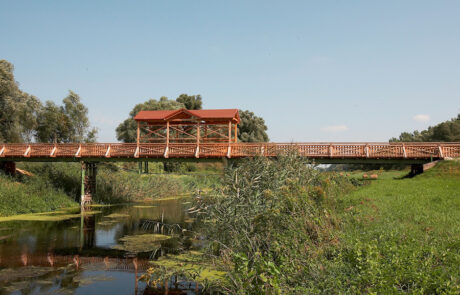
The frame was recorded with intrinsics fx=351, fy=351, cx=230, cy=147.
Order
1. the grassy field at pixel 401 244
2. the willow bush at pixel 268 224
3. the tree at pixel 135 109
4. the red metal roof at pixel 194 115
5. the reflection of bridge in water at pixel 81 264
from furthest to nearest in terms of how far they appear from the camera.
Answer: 1. the tree at pixel 135 109
2. the red metal roof at pixel 194 115
3. the reflection of bridge in water at pixel 81 264
4. the willow bush at pixel 268 224
5. the grassy field at pixel 401 244

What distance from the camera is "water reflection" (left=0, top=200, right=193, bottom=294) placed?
10.1 meters

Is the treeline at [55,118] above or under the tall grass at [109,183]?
above

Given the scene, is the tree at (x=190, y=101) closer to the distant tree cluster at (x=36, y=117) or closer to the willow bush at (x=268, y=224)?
the distant tree cluster at (x=36, y=117)

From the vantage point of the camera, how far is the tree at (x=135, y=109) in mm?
57875

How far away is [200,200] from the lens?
11.0 meters

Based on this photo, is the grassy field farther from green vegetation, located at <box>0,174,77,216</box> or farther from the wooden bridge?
green vegetation, located at <box>0,174,77,216</box>

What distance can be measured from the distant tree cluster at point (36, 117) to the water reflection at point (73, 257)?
1070 inches

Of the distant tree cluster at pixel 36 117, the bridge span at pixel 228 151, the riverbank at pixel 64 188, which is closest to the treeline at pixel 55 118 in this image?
the distant tree cluster at pixel 36 117

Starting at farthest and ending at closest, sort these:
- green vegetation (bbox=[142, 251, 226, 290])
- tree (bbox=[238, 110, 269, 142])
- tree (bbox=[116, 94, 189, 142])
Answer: tree (bbox=[238, 110, 269, 142]) → tree (bbox=[116, 94, 189, 142]) → green vegetation (bbox=[142, 251, 226, 290])

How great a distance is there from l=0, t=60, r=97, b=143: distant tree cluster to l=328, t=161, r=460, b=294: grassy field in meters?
41.7

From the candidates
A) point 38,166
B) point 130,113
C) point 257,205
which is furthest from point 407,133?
point 257,205

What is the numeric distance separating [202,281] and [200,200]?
247 cm

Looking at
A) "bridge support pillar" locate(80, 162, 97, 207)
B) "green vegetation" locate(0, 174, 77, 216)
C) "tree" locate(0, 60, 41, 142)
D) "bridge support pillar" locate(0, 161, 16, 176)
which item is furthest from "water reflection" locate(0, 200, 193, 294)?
"tree" locate(0, 60, 41, 142)

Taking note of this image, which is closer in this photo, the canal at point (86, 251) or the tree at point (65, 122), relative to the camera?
the canal at point (86, 251)
